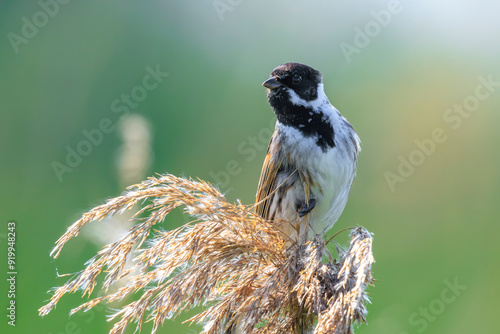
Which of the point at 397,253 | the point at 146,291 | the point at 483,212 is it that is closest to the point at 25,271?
the point at 146,291

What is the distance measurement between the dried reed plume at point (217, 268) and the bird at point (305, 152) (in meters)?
1.05

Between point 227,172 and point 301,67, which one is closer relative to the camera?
point 301,67

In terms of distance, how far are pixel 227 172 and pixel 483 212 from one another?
1.86m

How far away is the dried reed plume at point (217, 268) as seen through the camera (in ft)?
5.27

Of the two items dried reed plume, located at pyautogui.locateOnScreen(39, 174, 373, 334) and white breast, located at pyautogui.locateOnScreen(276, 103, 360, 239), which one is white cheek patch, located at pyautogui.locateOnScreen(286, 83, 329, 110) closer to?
white breast, located at pyautogui.locateOnScreen(276, 103, 360, 239)

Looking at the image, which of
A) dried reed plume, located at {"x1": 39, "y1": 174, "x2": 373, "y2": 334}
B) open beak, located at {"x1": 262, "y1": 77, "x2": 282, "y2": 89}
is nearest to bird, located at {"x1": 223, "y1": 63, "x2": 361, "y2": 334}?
open beak, located at {"x1": 262, "y1": 77, "x2": 282, "y2": 89}

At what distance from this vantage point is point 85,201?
11.5 feet

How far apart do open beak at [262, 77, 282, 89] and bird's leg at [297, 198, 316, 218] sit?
0.58 metres

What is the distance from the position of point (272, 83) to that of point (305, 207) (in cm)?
63

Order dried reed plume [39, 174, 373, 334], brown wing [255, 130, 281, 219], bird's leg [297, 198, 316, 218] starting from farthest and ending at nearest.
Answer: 1. brown wing [255, 130, 281, 219]
2. bird's leg [297, 198, 316, 218]
3. dried reed plume [39, 174, 373, 334]

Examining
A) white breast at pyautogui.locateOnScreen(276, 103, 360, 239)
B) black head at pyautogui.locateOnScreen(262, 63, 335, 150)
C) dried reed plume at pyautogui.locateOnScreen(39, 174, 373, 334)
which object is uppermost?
black head at pyautogui.locateOnScreen(262, 63, 335, 150)

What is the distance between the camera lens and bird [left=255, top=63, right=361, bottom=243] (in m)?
2.84

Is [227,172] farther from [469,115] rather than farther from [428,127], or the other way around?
[469,115]

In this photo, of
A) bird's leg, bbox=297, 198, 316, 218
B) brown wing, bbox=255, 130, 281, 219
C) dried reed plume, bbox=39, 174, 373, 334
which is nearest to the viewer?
dried reed plume, bbox=39, 174, 373, 334
